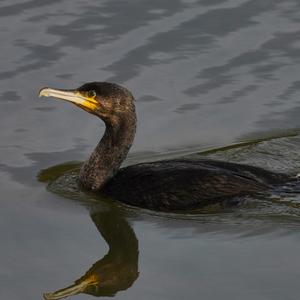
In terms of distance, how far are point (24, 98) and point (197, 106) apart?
1904mm

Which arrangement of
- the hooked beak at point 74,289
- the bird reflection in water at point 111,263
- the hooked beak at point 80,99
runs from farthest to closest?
the hooked beak at point 80,99, the bird reflection in water at point 111,263, the hooked beak at point 74,289

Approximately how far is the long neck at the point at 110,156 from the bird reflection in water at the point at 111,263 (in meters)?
0.46

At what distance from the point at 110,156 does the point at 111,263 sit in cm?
198

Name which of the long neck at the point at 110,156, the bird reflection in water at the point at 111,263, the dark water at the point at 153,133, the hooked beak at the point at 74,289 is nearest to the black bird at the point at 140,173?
the long neck at the point at 110,156

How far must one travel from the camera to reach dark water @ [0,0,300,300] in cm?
923

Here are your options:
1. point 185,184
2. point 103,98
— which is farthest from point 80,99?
point 185,184

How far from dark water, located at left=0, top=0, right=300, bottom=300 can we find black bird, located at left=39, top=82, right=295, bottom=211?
17 cm

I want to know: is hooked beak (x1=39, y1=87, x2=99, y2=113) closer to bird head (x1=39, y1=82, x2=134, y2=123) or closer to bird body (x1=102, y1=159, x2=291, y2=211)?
bird head (x1=39, y1=82, x2=134, y2=123)

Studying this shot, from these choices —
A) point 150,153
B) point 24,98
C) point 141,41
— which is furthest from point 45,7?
point 150,153

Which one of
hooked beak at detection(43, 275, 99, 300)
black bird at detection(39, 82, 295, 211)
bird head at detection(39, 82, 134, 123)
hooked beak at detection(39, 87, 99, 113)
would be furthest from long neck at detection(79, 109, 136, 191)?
hooked beak at detection(43, 275, 99, 300)

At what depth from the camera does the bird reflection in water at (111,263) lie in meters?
9.01

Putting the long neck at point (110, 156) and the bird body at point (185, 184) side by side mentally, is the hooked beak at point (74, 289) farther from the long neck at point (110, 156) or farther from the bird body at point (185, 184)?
the long neck at point (110, 156)

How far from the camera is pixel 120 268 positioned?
377 inches

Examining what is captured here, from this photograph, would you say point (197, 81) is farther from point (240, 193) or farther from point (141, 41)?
point (240, 193)
